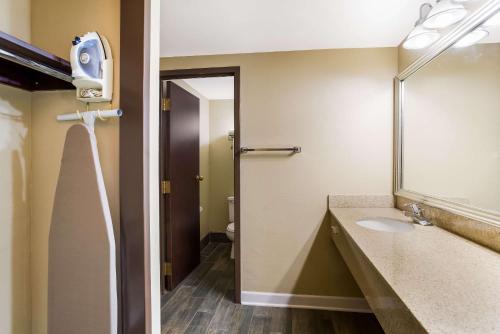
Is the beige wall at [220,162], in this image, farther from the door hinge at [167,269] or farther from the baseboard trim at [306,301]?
the baseboard trim at [306,301]

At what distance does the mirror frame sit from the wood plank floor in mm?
1060

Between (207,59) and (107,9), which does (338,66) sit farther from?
(107,9)

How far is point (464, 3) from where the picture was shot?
3.94ft

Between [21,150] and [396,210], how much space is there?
7.35ft

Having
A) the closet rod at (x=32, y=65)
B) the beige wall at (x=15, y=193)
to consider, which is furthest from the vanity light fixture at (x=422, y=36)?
the beige wall at (x=15, y=193)

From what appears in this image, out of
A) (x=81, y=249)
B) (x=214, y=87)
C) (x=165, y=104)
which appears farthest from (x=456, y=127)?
(x=214, y=87)

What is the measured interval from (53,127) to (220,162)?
9.08 feet

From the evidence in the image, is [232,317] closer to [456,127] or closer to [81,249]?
[81,249]

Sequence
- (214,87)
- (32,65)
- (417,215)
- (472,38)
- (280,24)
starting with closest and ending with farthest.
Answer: (32,65) < (472,38) < (417,215) < (280,24) < (214,87)

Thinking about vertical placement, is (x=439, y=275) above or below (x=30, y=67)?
below

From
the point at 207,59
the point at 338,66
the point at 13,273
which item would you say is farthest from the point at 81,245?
the point at 338,66

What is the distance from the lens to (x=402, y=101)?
1.89m

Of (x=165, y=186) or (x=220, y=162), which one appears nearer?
(x=165, y=186)

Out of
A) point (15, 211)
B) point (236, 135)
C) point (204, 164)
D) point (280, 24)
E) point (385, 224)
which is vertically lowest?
point (385, 224)
